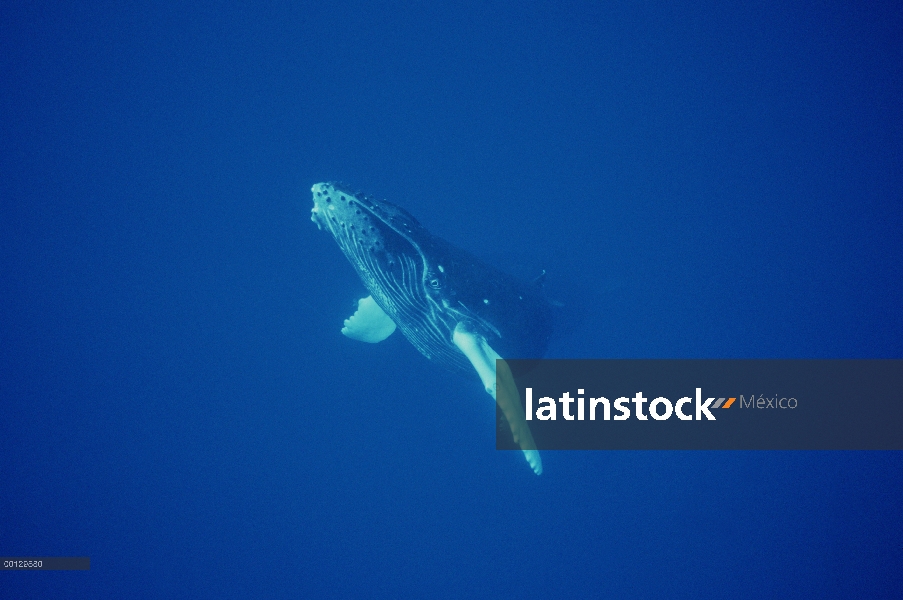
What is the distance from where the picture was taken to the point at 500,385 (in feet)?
15.3

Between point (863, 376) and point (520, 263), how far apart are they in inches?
381

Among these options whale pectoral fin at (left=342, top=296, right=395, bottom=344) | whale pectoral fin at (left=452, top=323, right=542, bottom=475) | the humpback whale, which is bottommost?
whale pectoral fin at (left=452, top=323, right=542, bottom=475)

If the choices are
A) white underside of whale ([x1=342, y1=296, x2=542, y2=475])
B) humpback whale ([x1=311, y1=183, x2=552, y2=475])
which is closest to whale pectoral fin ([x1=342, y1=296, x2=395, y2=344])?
humpback whale ([x1=311, y1=183, x2=552, y2=475])

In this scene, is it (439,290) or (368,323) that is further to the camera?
(368,323)

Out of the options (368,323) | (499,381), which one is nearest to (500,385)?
(499,381)

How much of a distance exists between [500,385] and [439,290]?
1.18 m

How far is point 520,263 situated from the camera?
905 cm

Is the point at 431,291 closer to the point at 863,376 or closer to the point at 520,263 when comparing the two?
the point at 520,263

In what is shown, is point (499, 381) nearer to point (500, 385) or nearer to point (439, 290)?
point (500, 385)

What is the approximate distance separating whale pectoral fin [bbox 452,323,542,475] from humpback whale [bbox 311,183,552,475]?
0.4 inches

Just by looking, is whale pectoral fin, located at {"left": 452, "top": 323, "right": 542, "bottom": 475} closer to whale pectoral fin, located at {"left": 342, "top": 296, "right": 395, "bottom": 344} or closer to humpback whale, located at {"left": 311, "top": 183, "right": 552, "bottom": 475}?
humpback whale, located at {"left": 311, "top": 183, "right": 552, "bottom": 475}

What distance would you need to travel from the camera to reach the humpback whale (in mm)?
4551

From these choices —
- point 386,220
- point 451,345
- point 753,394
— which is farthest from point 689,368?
point 386,220

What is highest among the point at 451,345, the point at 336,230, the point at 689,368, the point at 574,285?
the point at 574,285
